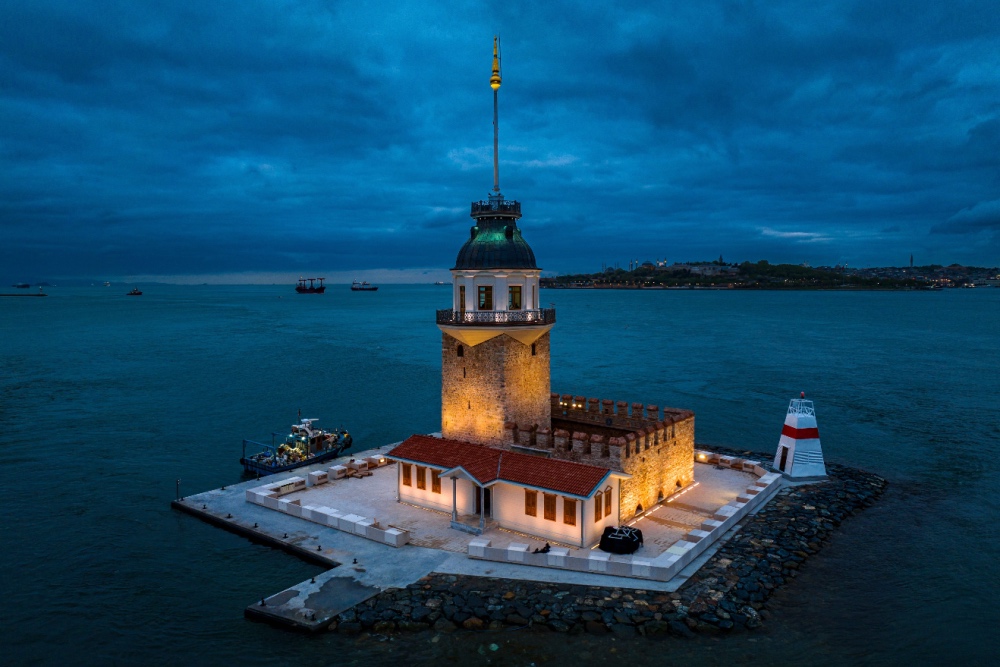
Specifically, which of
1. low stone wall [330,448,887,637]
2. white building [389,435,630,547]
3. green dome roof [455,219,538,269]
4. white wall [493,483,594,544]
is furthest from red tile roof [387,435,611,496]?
green dome roof [455,219,538,269]

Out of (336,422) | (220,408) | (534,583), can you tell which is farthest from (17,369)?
(534,583)

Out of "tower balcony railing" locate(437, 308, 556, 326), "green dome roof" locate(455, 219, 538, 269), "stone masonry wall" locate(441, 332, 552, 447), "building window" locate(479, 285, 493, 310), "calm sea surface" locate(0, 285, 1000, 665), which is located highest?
"green dome roof" locate(455, 219, 538, 269)

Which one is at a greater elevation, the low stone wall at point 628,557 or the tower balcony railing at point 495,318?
Result: the tower balcony railing at point 495,318

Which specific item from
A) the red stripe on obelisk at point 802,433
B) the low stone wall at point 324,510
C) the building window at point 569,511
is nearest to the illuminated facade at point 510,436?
the building window at point 569,511

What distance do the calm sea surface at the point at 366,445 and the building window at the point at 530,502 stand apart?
614 centimetres

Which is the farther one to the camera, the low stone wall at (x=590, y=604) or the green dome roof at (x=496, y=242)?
the green dome roof at (x=496, y=242)

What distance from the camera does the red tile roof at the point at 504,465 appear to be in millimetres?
22703

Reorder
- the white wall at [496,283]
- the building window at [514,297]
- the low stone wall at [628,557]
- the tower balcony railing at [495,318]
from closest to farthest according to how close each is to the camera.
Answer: the low stone wall at [628,557]
the tower balcony railing at [495,318]
the white wall at [496,283]
the building window at [514,297]

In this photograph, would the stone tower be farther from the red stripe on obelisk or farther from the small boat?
the red stripe on obelisk

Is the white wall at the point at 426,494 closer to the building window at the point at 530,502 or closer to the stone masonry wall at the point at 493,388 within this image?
the stone masonry wall at the point at 493,388

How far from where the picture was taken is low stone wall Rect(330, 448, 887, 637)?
18.2m

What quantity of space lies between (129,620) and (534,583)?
13.3m

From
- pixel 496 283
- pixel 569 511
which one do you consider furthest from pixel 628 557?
pixel 496 283

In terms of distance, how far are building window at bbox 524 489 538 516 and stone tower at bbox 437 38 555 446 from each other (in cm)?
343
